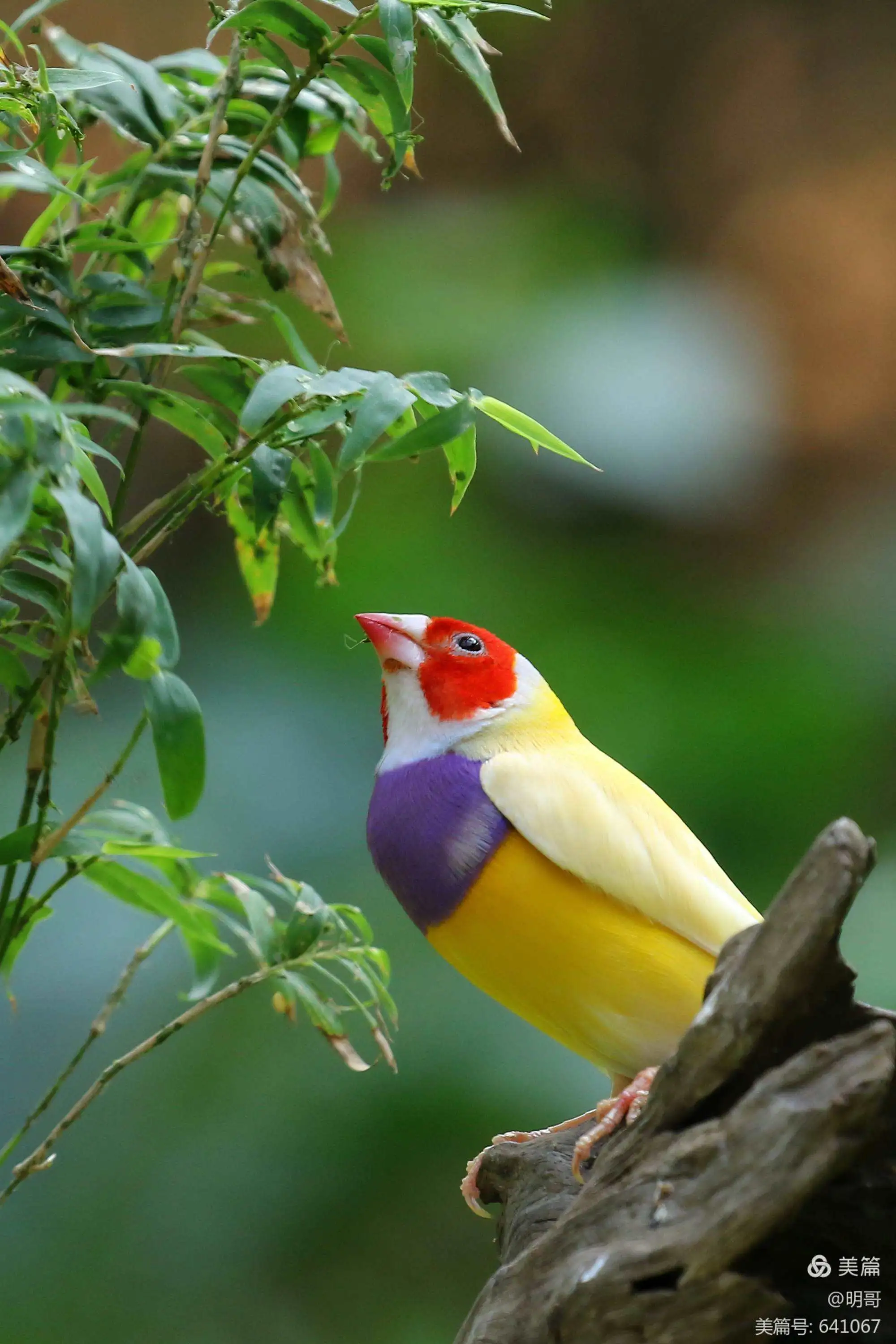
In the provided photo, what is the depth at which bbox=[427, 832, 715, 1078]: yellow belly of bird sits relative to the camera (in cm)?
102

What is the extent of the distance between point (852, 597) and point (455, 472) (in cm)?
203

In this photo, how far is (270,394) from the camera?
0.85 metres

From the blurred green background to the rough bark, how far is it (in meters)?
0.48

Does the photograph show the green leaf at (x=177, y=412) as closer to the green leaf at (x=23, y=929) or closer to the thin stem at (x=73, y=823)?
the thin stem at (x=73, y=823)

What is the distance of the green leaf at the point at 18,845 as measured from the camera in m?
0.93

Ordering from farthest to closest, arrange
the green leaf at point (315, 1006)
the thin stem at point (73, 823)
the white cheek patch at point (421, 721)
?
1. the white cheek patch at point (421, 721)
2. the green leaf at point (315, 1006)
3. the thin stem at point (73, 823)

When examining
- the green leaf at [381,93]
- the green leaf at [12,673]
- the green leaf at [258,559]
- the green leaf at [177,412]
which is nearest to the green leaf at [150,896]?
the green leaf at [12,673]

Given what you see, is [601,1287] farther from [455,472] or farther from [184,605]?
[184,605]

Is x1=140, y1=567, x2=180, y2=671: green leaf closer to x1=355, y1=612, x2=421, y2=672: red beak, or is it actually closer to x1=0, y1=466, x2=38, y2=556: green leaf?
x1=0, y1=466, x2=38, y2=556: green leaf

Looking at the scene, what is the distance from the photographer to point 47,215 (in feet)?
3.34

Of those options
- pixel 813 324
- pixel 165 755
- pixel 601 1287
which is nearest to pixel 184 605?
pixel 813 324

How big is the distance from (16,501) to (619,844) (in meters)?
0.52

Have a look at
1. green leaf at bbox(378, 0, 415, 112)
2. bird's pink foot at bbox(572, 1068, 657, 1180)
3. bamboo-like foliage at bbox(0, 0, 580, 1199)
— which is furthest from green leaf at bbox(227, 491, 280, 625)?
bird's pink foot at bbox(572, 1068, 657, 1180)

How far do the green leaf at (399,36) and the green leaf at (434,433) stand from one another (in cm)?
21
